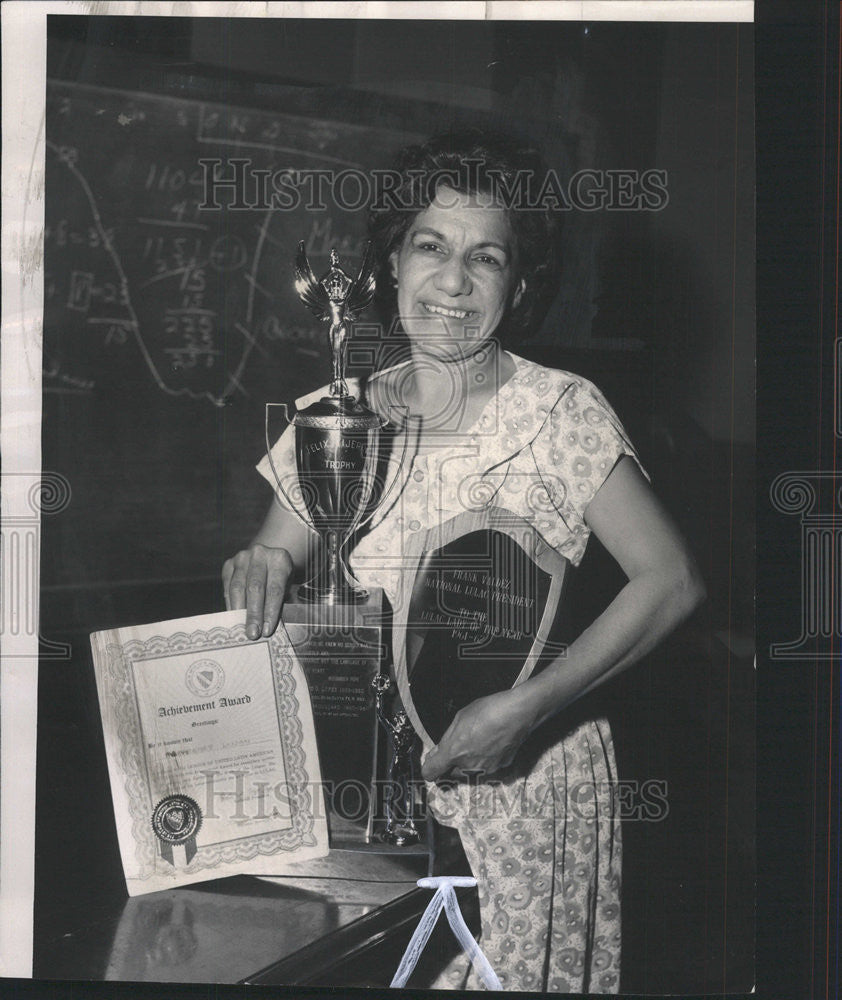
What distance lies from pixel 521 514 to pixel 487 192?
0.54m

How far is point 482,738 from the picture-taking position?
1529 mm

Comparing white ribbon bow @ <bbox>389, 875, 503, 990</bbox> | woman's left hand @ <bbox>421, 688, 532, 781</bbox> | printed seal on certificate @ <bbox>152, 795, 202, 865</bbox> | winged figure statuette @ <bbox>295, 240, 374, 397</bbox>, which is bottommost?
white ribbon bow @ <bbox>389, 875, 503, 990</bbox>

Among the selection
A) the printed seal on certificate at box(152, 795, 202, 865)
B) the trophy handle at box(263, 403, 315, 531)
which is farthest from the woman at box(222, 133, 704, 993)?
the printed seal on certificate at box(152, 795, 202, 865)

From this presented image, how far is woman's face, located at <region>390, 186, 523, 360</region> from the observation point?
1527 mm

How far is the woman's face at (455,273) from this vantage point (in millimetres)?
1527

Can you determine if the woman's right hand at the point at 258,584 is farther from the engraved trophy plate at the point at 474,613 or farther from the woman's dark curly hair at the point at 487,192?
the woman's dark curly hair at the point at 487,192

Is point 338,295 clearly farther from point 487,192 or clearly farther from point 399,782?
point 399,782

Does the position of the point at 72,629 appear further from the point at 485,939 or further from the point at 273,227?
the point at 485,939

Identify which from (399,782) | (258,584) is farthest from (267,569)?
(399,782)

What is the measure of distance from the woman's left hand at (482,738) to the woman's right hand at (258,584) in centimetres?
35

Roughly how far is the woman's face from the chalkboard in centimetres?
10

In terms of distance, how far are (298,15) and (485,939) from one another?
5.26 ft

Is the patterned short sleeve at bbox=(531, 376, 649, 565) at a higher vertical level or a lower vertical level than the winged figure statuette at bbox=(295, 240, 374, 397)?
lower

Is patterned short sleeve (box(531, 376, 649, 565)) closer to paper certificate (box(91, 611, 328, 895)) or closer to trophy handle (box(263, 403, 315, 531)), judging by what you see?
trophy handle (box(263, 403, 315, 531))
